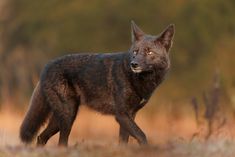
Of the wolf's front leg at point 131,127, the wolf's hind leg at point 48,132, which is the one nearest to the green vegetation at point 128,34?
the wolf's hind leg at point 48,132

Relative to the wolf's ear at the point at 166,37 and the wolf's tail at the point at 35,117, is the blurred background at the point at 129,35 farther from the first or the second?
the wolf's ear at the point at 166,37

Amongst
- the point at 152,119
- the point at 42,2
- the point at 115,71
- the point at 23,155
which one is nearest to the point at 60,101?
the point at 115,71

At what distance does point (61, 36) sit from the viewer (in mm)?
24672

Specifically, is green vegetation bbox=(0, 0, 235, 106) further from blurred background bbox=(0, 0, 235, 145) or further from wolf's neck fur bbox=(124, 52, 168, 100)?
wolf's neck fur bbox=(124, 52, 168, 100)

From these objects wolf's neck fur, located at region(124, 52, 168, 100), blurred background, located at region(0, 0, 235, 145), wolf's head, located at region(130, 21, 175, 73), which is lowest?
blurred background, located at region(0, 0, 235, 145)

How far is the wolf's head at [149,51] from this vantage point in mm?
10016

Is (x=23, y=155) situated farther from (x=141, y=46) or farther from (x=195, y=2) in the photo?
(x=195, y=2)

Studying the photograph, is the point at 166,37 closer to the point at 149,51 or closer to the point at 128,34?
the point at 149,51

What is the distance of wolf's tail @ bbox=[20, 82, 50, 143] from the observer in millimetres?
10875

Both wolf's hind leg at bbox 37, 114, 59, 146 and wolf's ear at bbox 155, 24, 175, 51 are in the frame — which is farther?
wolf's hind leg at bbox 37, 114, 59, 146

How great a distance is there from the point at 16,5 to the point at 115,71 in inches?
649

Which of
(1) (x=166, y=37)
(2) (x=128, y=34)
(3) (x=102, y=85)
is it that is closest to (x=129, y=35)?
(2) (x=128, y=34)

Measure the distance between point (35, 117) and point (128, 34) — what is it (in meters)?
13.5

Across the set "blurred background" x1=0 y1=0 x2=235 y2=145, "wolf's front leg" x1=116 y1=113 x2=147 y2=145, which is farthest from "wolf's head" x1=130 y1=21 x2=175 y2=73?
"blurred background" x1=0 y1=0 x2=235 y2=145
